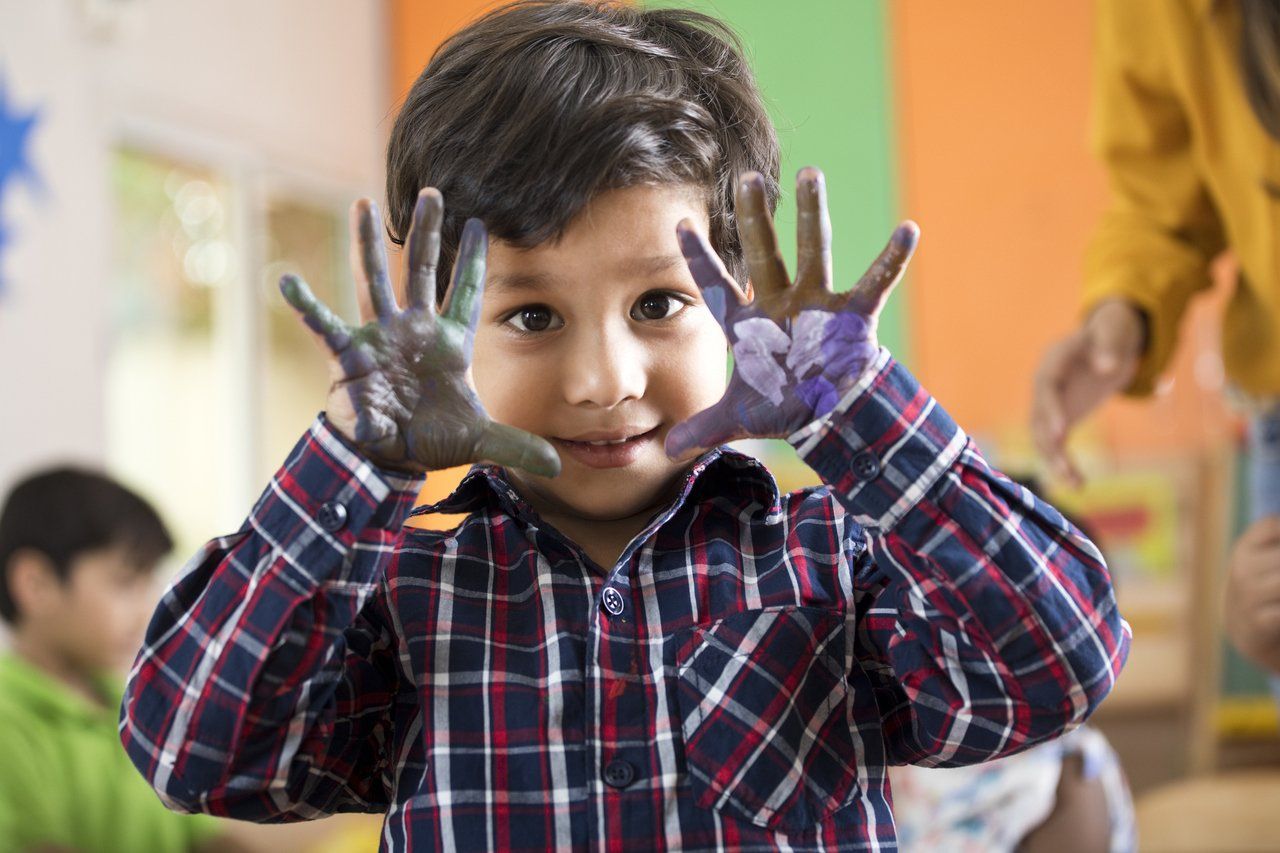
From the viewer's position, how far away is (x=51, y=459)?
308cm

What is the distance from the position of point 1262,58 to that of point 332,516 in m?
1.09

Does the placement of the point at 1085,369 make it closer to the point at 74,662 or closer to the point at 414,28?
the point at 74,662

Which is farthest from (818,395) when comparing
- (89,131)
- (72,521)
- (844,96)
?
(844,96)

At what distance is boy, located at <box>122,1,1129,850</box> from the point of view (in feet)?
2.42

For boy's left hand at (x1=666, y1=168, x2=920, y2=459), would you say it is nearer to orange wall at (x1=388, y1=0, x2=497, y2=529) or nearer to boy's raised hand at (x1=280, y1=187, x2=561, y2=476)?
boy's raised hand at (x1=280, y1=187, x2=561, y2=476)

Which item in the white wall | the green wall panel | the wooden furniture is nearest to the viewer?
the wooden furniture

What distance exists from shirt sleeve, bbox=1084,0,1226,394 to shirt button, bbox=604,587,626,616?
2.89 feet

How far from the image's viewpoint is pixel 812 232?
0.73 meters

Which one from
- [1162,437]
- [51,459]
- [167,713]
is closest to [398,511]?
[167,713]

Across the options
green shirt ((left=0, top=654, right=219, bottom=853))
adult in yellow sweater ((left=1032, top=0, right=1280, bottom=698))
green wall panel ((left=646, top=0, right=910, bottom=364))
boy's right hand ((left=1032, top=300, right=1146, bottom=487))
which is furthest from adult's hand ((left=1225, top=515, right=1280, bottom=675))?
green wall panel ((left=646, top=0, right=910, bottom=364))

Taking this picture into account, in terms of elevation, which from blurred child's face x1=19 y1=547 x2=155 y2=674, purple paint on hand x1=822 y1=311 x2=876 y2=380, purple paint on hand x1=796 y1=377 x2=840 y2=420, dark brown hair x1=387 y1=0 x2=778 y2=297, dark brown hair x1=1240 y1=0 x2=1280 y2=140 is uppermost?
dark brown hair x1=1240 y1=0 x2=1280 y2=140

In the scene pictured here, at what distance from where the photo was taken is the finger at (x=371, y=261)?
2.43 feet

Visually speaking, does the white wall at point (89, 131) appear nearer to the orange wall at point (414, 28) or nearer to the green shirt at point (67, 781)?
the orange wall at point (414, 28)

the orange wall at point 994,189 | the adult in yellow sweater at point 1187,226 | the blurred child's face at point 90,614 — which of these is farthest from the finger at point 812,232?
the orange wall at point 994,189
